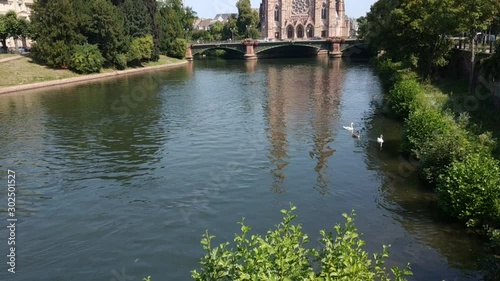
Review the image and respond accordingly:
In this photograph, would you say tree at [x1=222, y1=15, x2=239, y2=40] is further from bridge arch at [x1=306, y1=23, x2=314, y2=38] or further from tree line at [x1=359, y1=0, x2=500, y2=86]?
tree line at [x1=359, y1=0, x2=500, y2=86]

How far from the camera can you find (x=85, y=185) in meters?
23.2

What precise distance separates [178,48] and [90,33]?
115 feet

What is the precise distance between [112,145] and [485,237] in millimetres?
24100

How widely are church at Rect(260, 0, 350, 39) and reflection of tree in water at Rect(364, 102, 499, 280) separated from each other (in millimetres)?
141173

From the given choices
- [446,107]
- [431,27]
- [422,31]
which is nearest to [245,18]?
[422,31]

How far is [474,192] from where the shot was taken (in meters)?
16.7

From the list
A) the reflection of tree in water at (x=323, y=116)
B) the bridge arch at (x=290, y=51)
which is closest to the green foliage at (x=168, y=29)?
the bridge arch at (x=290, y=51)

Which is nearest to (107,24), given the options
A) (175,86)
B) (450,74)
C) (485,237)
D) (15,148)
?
(175,86)

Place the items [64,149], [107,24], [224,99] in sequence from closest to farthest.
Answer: [64,149] → [224,99] → [107,24]

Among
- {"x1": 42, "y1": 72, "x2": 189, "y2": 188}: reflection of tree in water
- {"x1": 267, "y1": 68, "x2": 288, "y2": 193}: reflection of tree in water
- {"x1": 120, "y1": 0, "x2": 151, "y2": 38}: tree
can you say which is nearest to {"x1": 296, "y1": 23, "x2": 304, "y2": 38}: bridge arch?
{"x1": 120, "y1": 0, "x2": 151, "y2": 38}: tree

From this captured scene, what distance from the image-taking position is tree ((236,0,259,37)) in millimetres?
153750

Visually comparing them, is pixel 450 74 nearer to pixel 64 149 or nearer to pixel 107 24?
pixel 64 149

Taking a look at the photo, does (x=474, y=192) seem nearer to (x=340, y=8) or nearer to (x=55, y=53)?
(x=55, y=53)

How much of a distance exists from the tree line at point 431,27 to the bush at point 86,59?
46051mm
